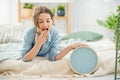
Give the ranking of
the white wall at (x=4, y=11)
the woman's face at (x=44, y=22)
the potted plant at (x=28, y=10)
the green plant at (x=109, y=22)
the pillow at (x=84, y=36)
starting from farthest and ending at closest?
the white wall at (x=4, y=11) → the potted plant at (x=28, y=10) → the green plant at (x=109, y=22) → the pillow at (x=84, y=36) → the woman's face at (x=44, y=22)

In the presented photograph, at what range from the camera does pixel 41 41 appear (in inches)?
73.9

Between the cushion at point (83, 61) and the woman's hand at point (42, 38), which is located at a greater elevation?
the woman's hand at point (42, 38)

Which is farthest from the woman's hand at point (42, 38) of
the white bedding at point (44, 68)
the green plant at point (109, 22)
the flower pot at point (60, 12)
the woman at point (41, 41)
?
the flower pot at point (60, 12)

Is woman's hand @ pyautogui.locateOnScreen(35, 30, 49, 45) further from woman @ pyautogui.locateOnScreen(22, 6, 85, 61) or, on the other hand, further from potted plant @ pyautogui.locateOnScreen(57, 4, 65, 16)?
potted plant @ pyautogui.locateOnScreen(57, 4, 65, 16)

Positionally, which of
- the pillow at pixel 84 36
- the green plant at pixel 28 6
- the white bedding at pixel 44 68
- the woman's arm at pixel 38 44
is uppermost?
the green plant at pixel 28 6

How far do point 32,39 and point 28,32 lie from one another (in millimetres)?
57

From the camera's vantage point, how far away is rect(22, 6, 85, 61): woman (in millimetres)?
1885

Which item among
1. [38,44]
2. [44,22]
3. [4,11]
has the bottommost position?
[38,44]

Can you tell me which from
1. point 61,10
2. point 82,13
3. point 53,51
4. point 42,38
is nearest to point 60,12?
point 61,10

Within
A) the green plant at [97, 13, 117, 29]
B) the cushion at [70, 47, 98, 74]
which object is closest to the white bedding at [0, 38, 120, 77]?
the cushion at [70, 47, 98, 74]

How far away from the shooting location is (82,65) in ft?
5.98

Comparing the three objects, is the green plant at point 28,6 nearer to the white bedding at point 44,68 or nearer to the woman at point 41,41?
the woman at point 41,41

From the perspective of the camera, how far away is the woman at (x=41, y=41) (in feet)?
6.18

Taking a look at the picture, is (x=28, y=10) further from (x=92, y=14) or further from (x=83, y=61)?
(x=83, y=61)
